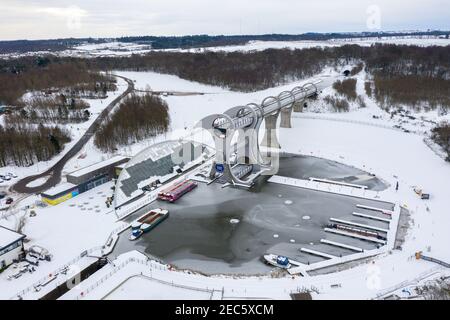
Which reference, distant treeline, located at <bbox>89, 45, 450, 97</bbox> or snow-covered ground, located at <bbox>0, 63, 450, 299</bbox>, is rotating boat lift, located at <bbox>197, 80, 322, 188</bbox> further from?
distant treeline, located at <bbox>89, 45, 450, 97</bbox>

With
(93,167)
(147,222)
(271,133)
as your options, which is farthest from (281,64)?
(147,222)

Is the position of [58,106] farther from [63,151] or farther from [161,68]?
[161,68]

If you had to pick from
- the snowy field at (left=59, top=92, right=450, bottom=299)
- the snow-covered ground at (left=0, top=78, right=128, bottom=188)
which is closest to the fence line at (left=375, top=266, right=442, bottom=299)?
the snowy field at (left=59, top=92, right=450, bottom=299)

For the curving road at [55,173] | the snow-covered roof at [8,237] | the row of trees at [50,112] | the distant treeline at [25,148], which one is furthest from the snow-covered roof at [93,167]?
the row of trees at [50,112]

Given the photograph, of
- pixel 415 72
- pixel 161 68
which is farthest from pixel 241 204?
pixel 161 68

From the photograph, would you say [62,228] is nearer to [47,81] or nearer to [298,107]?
[298,107]
